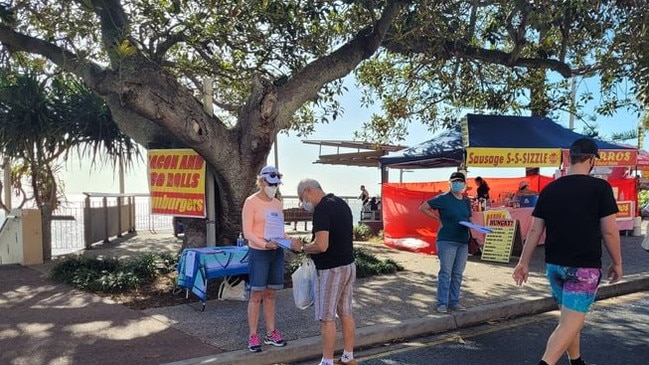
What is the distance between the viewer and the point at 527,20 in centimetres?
926

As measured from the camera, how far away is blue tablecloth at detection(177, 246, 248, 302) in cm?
690

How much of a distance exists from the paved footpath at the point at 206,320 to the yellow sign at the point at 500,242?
58.3 inches

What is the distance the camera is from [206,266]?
6906 mm

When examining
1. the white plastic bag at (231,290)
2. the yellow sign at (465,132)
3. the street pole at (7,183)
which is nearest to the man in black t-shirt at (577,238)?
the white plastic bag at (231,290)

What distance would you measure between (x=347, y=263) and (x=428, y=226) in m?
8.25

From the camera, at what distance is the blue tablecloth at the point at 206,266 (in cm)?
690

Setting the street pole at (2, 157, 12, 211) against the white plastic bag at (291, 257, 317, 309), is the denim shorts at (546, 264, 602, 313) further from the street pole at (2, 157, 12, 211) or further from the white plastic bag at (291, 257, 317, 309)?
the street pole at (2, 157, 12, 211)

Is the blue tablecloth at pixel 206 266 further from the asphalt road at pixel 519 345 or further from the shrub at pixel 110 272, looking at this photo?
the asphalt road at pixel 519 345

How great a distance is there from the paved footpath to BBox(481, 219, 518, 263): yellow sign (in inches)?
58.3

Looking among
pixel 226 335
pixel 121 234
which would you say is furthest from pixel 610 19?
pixel 121 234

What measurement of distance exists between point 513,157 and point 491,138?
615 millimetres

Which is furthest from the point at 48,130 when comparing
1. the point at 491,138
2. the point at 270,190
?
the point at 491,138

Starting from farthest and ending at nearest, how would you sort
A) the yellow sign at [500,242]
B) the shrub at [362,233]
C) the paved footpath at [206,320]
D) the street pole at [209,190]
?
the shrub at [362,233]
the yellow sign at [500,242]
the street pole at [209,190]
the paved footpath at [206,320]

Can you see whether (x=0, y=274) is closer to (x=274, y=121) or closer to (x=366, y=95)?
(x=274, y=121)
